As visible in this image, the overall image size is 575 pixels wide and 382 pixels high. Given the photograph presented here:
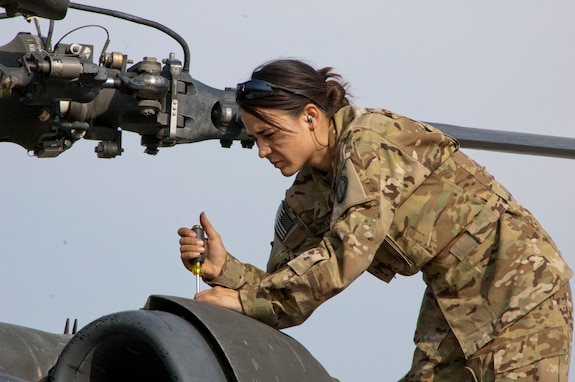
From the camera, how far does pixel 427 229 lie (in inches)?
172

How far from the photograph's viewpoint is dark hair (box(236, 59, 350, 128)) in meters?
4.28

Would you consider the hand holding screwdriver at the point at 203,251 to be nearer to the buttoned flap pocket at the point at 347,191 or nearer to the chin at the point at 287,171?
the chin at the point at 287,171

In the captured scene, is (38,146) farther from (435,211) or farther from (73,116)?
(435,211)

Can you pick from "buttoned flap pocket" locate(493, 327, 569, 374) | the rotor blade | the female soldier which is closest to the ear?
the female soldier

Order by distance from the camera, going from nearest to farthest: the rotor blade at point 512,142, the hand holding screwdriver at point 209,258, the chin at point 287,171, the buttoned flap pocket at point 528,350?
the hand holding screwdriver at point 209,258 < the buttoned flap pocket at point 528,350 < the chin at point 287,171 < the rotor blade at point 512,142

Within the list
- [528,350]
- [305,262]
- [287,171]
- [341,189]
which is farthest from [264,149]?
[528,350]

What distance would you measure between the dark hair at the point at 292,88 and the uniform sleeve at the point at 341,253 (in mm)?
290

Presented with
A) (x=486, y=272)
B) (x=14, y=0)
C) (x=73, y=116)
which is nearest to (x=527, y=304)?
(x=486, y=272)

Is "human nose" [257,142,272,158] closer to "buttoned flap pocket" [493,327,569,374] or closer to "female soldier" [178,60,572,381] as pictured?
"female soldier" [178,60,572,381]

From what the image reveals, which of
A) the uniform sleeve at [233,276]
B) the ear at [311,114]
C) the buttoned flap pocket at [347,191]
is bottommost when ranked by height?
the uniform sleeve at [233,276]

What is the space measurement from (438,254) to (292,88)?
0.79 metres

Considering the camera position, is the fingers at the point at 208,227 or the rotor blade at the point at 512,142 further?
the rotor blade at the point at 512,142

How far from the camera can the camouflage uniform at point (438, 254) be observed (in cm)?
404

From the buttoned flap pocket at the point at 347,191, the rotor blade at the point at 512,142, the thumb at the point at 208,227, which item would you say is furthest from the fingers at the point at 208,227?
the rotor blade at the point at 512,142
